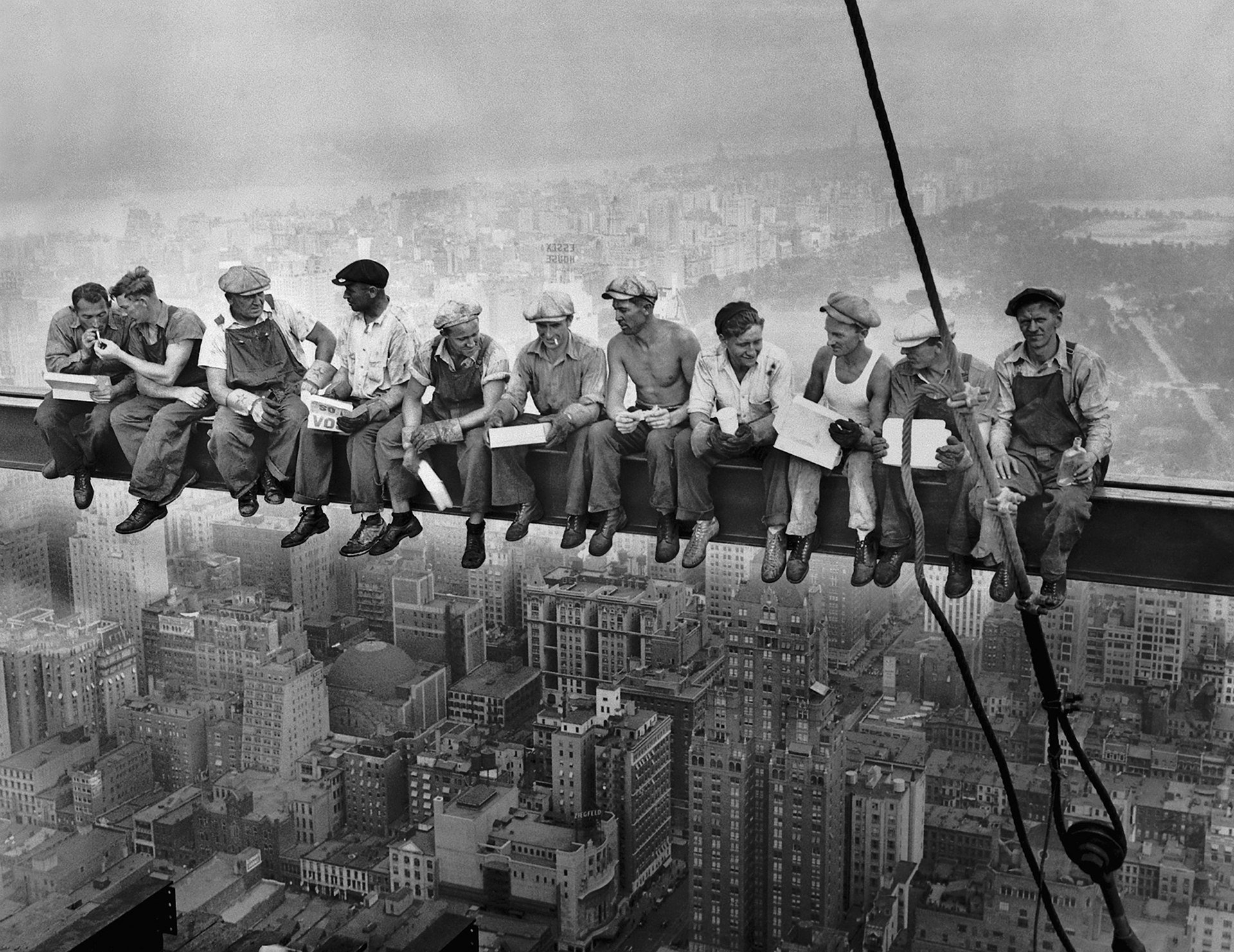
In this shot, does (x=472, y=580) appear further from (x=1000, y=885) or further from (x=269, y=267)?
(x=1000, y=885)

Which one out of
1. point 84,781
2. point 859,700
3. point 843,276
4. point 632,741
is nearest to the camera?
point 843,276

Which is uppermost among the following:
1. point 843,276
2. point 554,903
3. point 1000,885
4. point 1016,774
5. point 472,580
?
point 843,276

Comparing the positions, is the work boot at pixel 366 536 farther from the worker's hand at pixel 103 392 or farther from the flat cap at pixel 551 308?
the worker's hand at pixel 103 392

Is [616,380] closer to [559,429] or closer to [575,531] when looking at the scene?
[559,429]

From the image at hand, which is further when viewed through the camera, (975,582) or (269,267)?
(269,267)

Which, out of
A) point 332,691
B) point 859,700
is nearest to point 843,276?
point 859,700

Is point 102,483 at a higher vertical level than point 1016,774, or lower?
higher
